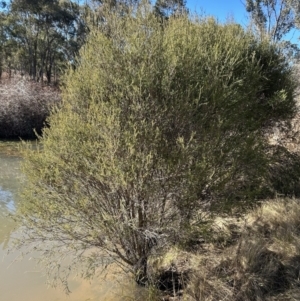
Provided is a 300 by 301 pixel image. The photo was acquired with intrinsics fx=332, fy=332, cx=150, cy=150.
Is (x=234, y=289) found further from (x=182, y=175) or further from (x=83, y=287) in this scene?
(x=83, y=287)

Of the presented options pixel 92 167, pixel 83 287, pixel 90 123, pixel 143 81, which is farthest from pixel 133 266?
pixel 143 81

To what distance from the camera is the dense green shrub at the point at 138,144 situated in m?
3.43

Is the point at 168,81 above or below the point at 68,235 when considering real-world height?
above

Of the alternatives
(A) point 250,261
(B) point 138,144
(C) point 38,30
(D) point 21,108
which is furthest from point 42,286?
(C) point 38,30

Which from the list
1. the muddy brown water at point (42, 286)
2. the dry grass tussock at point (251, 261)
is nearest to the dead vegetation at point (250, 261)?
the dry grass tussock at point (251, 261)

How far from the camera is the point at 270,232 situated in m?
4.61

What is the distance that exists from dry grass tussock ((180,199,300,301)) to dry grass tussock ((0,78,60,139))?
46.6ft

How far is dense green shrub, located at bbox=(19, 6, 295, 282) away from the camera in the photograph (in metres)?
3.43

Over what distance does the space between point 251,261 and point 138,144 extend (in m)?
1.90

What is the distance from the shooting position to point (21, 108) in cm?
1759

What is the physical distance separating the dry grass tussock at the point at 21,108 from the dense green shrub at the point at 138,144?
1401 cm

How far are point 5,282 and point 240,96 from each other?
3992 millimetres

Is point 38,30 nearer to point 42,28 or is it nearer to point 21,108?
point 42,28

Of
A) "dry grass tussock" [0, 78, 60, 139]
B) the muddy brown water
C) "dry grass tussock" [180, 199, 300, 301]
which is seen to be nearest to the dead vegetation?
"dry grass tussock" [180, 199, 300, 301]
